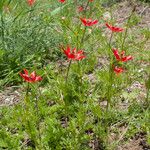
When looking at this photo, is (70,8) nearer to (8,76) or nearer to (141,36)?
(141,36)

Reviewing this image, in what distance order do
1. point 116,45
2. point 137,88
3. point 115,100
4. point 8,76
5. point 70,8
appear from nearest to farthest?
point 115,100 → point 137,88 → point 8,76 → point 116,45 → point 70,8

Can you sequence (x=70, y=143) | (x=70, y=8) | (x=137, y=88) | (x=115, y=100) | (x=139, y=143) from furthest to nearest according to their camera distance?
(x=70, y=8) → (x=137, y=88) → (x=115, y=100) → (x=139, y=143) → (x=70, y=143)

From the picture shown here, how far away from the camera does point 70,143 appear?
232cm

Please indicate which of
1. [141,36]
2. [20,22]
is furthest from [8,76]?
[141,36]

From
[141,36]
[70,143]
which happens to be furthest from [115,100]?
[141,36]

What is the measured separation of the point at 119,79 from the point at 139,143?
26.6 inches

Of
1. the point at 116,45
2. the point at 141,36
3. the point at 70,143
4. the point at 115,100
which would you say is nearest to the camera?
the point at 70,143

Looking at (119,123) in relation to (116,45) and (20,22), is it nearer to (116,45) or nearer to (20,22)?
(116,45)

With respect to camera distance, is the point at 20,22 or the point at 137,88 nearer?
the point at 137,88

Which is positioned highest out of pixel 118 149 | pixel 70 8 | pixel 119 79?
pixel 70 8

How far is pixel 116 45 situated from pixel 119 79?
0.86m

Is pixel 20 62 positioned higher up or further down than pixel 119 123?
higher up

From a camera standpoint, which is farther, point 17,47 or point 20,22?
point 20,22

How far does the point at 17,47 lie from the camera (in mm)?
3543
